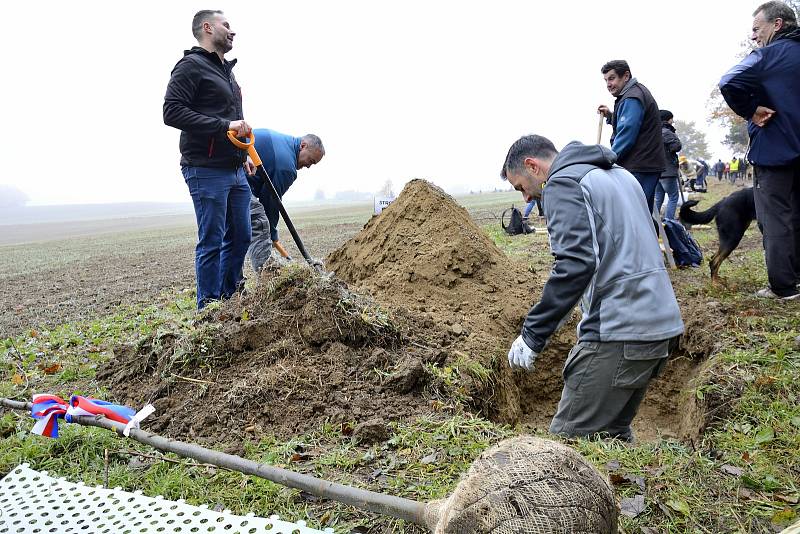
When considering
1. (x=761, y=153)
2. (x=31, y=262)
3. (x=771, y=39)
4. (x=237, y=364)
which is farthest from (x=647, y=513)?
(x=31, y=262)

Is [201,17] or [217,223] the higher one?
[201,17]

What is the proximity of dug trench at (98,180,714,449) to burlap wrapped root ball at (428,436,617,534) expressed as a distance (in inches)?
49.5

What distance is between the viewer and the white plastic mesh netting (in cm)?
201

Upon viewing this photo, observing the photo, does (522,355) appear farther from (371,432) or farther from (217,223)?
(217,223)

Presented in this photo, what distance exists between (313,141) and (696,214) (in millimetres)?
4453

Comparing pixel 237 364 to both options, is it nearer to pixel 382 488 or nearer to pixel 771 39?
pixel 382 488

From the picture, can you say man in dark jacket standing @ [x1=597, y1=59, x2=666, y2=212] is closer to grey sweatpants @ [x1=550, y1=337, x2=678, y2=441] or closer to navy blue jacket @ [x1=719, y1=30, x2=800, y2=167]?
navy blue jacket @ [x1=719, y1=30, x2=800, y2=167]

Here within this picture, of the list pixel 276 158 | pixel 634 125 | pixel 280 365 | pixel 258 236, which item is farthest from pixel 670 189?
pixel 280 365

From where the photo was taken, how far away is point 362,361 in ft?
11.2

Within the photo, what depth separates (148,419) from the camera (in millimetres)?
3070

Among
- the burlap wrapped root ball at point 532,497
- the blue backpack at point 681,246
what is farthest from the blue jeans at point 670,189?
the burlap wrapped root ball at point 532,497

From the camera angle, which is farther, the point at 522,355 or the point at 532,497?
the point at 522,355

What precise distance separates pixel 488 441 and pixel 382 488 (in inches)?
24.4

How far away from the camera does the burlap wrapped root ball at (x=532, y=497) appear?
55.5 inches
